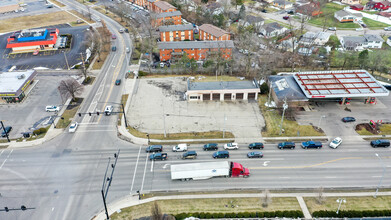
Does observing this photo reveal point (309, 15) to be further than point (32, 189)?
Yes

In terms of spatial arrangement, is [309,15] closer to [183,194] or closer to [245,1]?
[245,1]

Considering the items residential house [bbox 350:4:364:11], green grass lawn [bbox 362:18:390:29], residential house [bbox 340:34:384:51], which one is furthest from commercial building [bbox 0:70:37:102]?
residential house [bbox 350:4:364:11]

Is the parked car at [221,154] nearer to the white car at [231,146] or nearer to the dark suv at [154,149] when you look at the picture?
the white car at [231,146]

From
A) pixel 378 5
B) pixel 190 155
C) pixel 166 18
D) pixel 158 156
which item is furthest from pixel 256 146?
pixel 378 5

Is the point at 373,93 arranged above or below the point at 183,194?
above

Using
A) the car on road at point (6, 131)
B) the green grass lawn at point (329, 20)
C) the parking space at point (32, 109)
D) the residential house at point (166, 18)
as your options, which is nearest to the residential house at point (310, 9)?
the green grass lawn at point (329, 20)

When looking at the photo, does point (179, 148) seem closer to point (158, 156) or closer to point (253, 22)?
point (158, 156)

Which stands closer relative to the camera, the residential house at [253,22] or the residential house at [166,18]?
the residential house at [253,22]

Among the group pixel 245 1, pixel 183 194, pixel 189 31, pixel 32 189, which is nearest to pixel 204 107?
pixel 183 194
